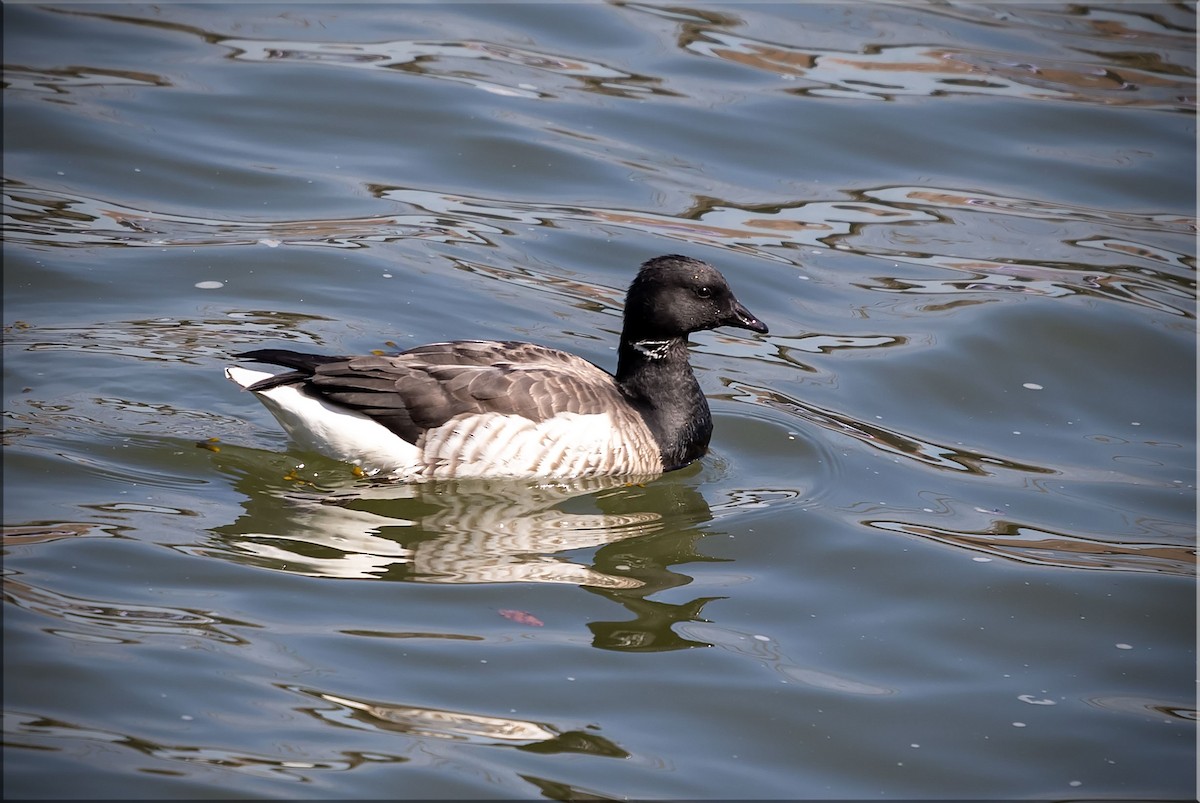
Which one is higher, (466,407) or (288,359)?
(288,359)

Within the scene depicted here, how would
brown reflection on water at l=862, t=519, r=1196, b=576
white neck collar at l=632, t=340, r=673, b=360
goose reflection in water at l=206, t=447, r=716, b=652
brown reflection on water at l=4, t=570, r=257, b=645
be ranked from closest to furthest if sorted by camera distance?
brown reflection on water at l=4, t=570, r=257, b=645, goose reflection in water at l=206, t=447, r=716, b=652, brown reflection on water at l=862, t=519, r=1196, b=576, white neck collar at l=632, t=340, r=673, b=360

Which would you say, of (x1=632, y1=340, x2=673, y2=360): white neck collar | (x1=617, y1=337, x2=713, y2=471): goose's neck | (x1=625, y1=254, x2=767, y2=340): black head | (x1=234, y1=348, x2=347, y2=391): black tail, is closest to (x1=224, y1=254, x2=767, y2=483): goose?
(x1=234, y1=348, x2=347, y2=391): black tail

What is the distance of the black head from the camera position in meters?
9.38

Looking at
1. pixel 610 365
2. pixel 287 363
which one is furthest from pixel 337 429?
pixel 610 365

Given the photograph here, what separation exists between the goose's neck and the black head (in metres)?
0.16

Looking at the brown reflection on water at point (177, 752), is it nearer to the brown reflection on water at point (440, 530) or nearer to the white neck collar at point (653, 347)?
the brown reflection on water at point (440, 530)

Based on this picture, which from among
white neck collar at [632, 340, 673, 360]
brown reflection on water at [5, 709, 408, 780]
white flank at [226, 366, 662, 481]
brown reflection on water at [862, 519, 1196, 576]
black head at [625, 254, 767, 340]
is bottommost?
brown reflection on water at [5, 709, 408, 780]

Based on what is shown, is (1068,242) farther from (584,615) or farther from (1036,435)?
(584,615)

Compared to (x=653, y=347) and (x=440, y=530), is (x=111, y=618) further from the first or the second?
(x=653, y=347)

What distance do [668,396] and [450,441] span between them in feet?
5.34

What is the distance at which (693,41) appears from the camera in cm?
1716

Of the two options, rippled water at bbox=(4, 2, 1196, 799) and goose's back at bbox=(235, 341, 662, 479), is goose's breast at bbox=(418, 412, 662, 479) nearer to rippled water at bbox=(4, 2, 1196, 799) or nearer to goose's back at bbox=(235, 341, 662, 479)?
goose's back at bbox=(235, 341, 662, 479)

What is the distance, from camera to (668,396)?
9500 mm

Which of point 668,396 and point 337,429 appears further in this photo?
point 668,396
